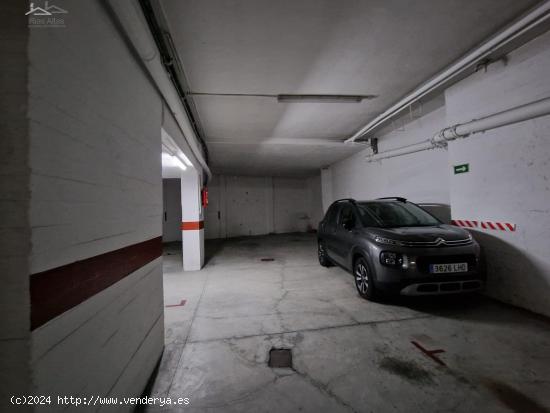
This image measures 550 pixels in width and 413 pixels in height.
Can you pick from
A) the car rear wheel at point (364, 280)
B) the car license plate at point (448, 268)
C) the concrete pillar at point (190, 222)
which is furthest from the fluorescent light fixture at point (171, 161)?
the car license plate at point (448, 268)

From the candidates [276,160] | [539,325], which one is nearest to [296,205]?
[276,160]

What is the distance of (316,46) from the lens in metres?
3.10

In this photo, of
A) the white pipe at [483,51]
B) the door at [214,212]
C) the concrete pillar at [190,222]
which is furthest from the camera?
the door at [214,212]

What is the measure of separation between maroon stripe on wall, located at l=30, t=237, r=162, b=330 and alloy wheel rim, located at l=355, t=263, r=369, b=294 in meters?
3.19

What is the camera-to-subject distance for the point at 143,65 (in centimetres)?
222

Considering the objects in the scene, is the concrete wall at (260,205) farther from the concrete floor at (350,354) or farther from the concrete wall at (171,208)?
the concrete floor at (350,354)

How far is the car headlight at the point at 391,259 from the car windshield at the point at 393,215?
0.69 metres

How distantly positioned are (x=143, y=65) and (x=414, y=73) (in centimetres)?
379

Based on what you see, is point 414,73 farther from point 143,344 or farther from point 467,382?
point 143,344

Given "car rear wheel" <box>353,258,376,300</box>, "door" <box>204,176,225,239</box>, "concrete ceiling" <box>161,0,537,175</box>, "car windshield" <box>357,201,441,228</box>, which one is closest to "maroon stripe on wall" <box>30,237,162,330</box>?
"concrete ceiling" <box>161,0,537,175</box>

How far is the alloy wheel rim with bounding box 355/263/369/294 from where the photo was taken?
12.4 feet

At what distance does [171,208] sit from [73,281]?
10437mm

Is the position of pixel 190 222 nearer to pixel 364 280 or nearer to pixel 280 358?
pixel 364 280

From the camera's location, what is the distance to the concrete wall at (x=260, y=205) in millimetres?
12812
